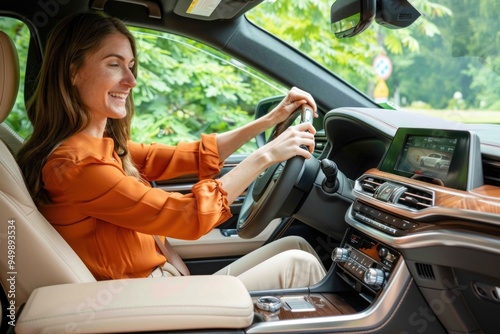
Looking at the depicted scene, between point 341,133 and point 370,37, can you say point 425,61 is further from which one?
point 341,133

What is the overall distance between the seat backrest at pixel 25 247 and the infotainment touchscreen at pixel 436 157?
3.10 feet

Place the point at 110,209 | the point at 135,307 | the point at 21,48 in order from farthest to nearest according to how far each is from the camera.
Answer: the point at 21,48 < the point at 110,209 < the point at 135,307

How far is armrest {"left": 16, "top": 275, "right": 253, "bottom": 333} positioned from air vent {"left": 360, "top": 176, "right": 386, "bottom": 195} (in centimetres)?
54

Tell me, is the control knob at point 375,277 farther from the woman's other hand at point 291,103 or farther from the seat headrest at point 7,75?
the seat headrest at point 7,75

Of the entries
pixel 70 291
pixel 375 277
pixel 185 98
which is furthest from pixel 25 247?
pixel 185 98

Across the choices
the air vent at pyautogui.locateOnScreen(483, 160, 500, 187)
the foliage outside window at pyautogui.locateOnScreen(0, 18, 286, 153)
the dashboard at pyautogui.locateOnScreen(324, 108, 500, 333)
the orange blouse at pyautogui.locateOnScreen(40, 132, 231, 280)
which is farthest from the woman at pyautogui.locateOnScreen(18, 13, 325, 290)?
the foliage outside window at pyautogui.locateOnScreen(0, 18, 286, 153)

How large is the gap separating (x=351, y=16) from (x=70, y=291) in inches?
41.5

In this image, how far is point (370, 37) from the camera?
16.6ft

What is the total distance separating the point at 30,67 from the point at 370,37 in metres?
3.58

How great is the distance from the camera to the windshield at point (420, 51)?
1714mm

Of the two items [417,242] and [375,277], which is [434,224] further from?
[375,277]

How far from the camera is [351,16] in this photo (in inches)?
61.8

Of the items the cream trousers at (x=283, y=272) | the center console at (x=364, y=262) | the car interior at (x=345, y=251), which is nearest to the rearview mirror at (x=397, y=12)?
the car interior at (x=345, y=251)

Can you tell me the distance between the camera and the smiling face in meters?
1.62
